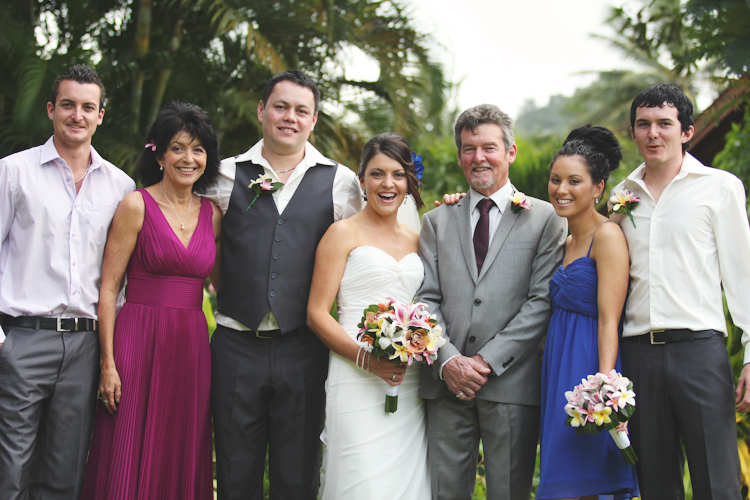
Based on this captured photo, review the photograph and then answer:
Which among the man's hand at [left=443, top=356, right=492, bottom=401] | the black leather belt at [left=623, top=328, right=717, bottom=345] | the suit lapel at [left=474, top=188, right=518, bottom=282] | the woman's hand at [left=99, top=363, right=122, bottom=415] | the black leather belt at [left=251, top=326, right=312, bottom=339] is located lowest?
the woman's hand at [left=99, top=363, right=122, bottom=415]

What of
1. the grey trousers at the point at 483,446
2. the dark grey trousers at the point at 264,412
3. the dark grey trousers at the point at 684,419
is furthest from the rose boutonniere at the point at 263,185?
the dark grey trousers at the point at 684,419

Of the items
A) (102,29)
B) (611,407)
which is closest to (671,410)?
(611,407)

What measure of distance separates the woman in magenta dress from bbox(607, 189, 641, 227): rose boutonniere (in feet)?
7.73

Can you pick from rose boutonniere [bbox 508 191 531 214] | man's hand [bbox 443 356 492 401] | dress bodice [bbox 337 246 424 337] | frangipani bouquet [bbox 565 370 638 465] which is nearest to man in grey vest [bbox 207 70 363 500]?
dress bodice [bbox 337 246 424 337]

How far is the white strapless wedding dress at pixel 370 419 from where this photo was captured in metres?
3.47

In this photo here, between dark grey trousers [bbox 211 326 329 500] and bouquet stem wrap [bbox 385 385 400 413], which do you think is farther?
dark grey trousers [bbox 211 326 329 500]

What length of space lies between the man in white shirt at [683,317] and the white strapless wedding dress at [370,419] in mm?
1215

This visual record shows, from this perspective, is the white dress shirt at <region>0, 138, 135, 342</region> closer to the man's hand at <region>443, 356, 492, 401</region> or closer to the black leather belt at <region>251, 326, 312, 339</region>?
the black leather belt at <region>251, 326, 312, 339</region>

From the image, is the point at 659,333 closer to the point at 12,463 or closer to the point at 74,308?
the point at 74,308

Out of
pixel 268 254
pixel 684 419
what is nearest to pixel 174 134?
pixel 268 254

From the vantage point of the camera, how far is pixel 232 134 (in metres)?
8.09

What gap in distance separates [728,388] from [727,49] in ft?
8.31

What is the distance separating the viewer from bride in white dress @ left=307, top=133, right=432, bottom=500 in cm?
348

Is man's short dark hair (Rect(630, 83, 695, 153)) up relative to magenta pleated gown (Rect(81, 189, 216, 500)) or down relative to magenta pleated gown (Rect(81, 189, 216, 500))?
up
